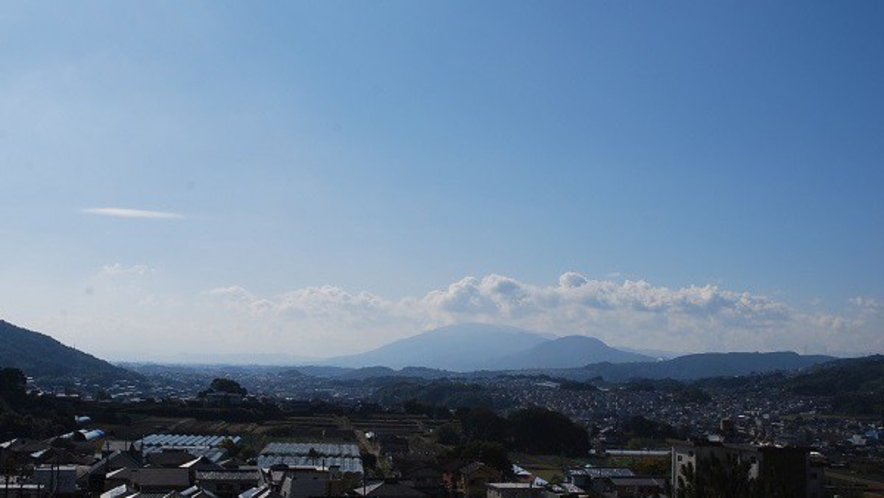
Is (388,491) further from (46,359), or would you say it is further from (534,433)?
(46,359)

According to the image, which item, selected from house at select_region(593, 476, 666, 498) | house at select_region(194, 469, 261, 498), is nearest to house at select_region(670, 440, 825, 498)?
house at select_region(593, 476, 666, 498)

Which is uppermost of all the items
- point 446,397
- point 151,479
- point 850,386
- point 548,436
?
point 850,386

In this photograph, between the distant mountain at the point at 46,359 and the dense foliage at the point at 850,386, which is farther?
the distant mountain at the point at 46,359

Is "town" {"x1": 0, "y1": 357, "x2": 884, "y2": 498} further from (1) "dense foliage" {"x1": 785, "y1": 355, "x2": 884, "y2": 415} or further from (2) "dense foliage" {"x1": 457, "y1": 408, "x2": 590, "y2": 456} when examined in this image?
(1) "dense foliage" {"x1": 785, "y1": 355, "x2": 884, "y2": 415}

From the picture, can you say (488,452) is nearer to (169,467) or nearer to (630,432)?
(169,467)

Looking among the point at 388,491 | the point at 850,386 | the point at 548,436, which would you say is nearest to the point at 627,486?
the point at 388,491

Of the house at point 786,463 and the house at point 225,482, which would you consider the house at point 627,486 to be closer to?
the house at point 786,463

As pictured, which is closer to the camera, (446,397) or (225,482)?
(225,482)

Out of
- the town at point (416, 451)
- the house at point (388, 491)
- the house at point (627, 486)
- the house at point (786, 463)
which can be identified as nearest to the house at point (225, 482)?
the town at point (416, 451)
